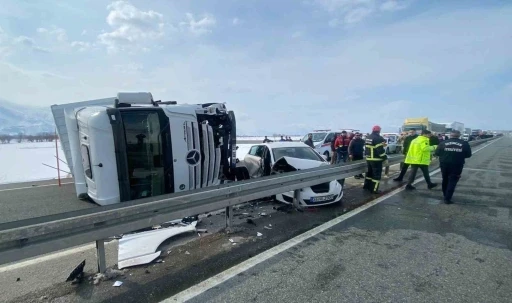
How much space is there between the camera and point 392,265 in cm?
334

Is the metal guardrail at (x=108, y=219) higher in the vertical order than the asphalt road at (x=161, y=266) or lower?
higher

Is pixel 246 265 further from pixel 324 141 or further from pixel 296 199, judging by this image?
pixel 324 141

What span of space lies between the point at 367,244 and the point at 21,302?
4.11 m

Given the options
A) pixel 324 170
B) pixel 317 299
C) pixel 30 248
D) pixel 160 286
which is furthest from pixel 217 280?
pixel 324 170

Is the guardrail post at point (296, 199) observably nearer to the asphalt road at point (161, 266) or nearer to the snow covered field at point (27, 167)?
the asphalt road at point (161, 266)

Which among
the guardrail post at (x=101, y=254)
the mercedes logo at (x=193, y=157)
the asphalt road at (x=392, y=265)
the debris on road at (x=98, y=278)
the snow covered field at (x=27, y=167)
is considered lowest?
the snow covered field at (x=27, y=167)

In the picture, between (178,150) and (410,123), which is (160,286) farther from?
(410,123)

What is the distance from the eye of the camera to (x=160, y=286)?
2859 millimetres

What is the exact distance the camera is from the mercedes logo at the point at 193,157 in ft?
20.0

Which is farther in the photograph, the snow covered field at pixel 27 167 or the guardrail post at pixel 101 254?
the snow covered field at pixel 27 167

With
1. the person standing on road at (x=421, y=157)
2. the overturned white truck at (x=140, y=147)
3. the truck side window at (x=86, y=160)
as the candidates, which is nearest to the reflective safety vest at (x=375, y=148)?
the person standing on road at (x=421, y=157)

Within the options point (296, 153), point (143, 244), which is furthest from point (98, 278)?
point (296, 153)

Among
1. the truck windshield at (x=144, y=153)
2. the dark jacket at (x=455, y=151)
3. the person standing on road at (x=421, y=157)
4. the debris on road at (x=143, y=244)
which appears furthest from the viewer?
the person standing on road at (x=421, y=157)

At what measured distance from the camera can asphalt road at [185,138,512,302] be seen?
2.74m
